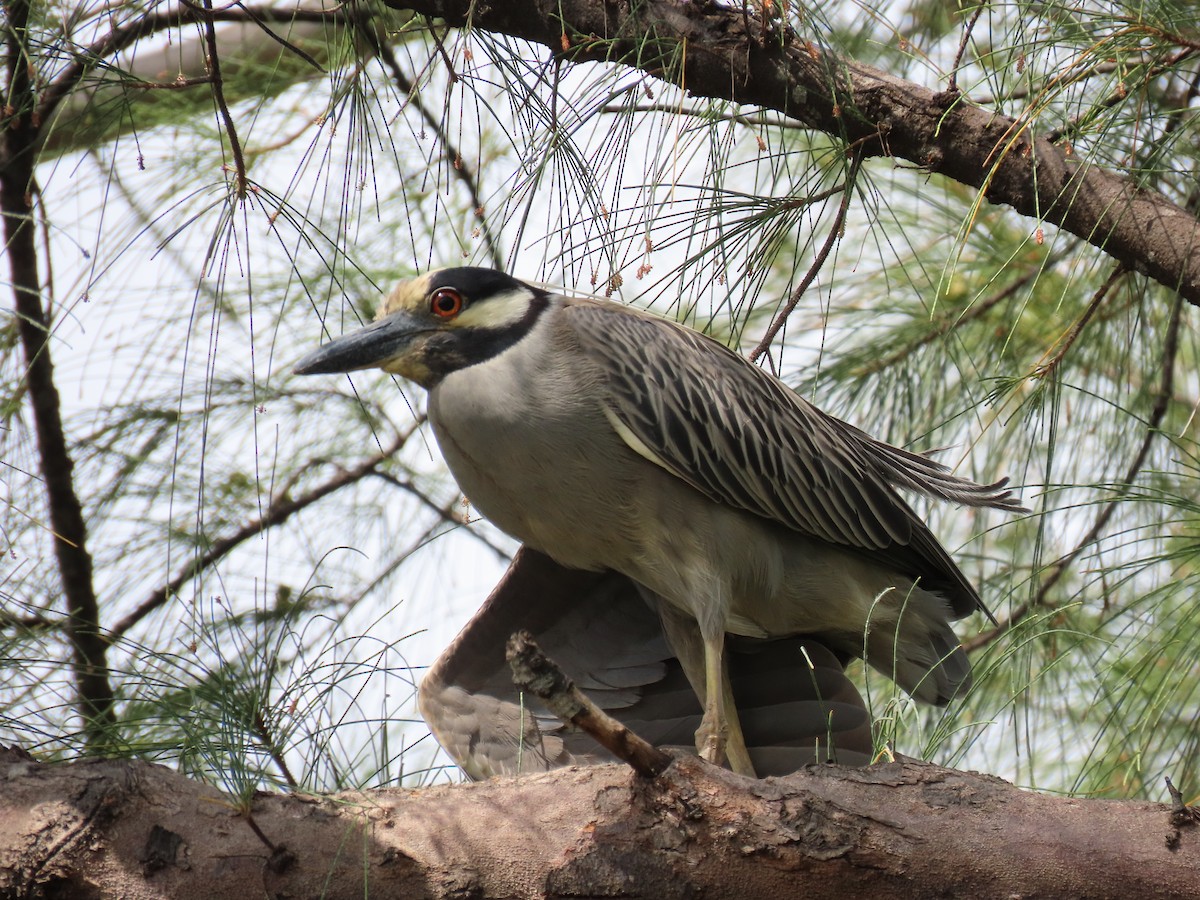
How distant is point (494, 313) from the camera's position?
8.23 feet

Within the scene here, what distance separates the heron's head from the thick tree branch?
46cm

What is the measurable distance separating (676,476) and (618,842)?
0.89 metres

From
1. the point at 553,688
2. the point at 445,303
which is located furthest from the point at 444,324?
the point at 553,688

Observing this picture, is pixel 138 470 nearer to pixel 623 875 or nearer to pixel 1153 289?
pixel 623 875

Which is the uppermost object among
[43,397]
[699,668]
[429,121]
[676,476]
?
[429,121]

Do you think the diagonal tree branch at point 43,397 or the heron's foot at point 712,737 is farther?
the diagonal tree branch at point 43,397

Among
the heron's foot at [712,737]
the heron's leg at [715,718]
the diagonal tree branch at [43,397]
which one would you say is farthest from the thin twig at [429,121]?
the heron's foot at [712,737]

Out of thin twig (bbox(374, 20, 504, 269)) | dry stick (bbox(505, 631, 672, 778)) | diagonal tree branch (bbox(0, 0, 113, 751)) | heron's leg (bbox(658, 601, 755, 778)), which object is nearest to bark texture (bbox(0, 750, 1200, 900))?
dry stick (bbox(505, 631, 672, 778))

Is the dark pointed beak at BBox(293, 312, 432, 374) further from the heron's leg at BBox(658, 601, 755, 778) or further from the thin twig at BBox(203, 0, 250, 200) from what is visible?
the heron's leg at BBox(658, 601, 755, 778)

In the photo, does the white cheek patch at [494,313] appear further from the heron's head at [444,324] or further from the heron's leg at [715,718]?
the heron's leg at [715,718]

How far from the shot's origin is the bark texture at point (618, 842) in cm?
169

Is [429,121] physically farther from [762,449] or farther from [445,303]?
[762,449]

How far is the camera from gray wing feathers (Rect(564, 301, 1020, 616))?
8.06 ft

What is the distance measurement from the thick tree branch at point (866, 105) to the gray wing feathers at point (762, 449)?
0.49 metres
